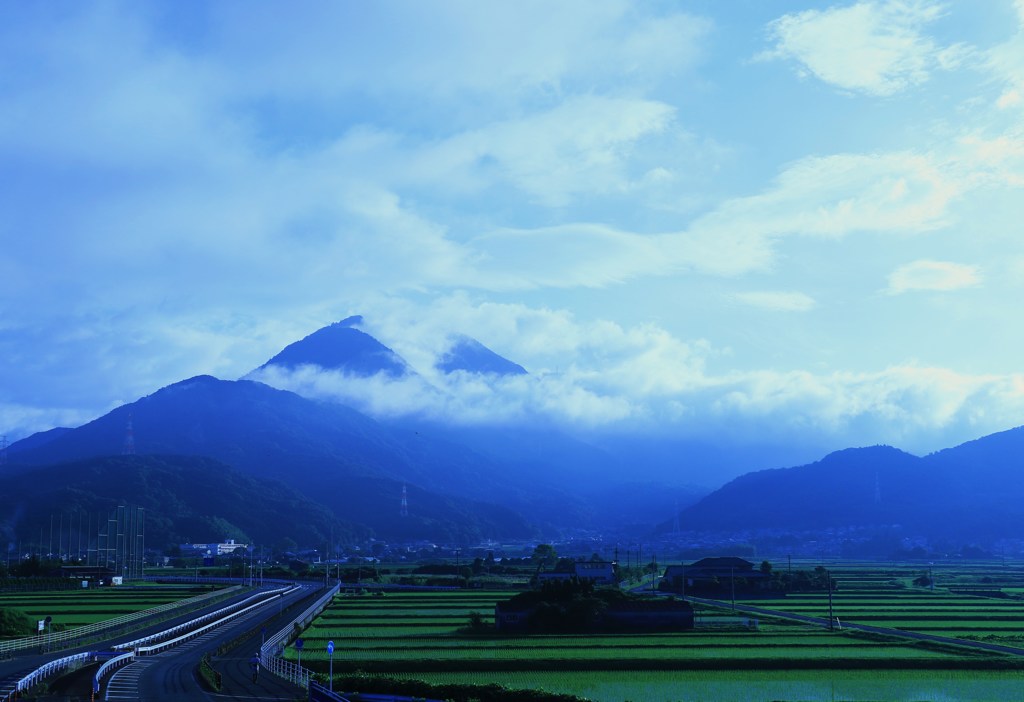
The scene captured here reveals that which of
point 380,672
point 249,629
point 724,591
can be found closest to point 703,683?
point 380,672

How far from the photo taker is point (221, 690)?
33.1m

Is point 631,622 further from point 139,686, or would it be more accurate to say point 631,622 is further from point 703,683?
point 139,686

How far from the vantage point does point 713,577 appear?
94125 millimetres

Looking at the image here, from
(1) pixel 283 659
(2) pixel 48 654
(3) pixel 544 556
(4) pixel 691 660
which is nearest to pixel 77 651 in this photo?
(2) pixel 48 654

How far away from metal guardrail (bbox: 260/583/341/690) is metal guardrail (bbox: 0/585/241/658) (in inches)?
379

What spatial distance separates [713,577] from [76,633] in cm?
5767

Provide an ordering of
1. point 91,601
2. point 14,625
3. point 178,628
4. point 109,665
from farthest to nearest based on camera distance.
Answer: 1. point 91,601
2. point 178,628
3. point 14,625
4. point 109,665

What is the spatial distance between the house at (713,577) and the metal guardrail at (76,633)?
137 feet

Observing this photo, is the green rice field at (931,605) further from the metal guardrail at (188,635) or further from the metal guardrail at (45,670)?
the metal guardrail at (45,670)

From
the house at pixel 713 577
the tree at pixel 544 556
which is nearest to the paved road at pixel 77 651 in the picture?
the house at pixel 713 577

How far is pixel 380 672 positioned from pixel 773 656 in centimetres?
1699

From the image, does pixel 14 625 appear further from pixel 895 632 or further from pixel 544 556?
pixel 544 556

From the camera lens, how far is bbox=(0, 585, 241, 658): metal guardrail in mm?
47031

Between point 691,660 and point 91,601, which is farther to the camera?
point 91,601
